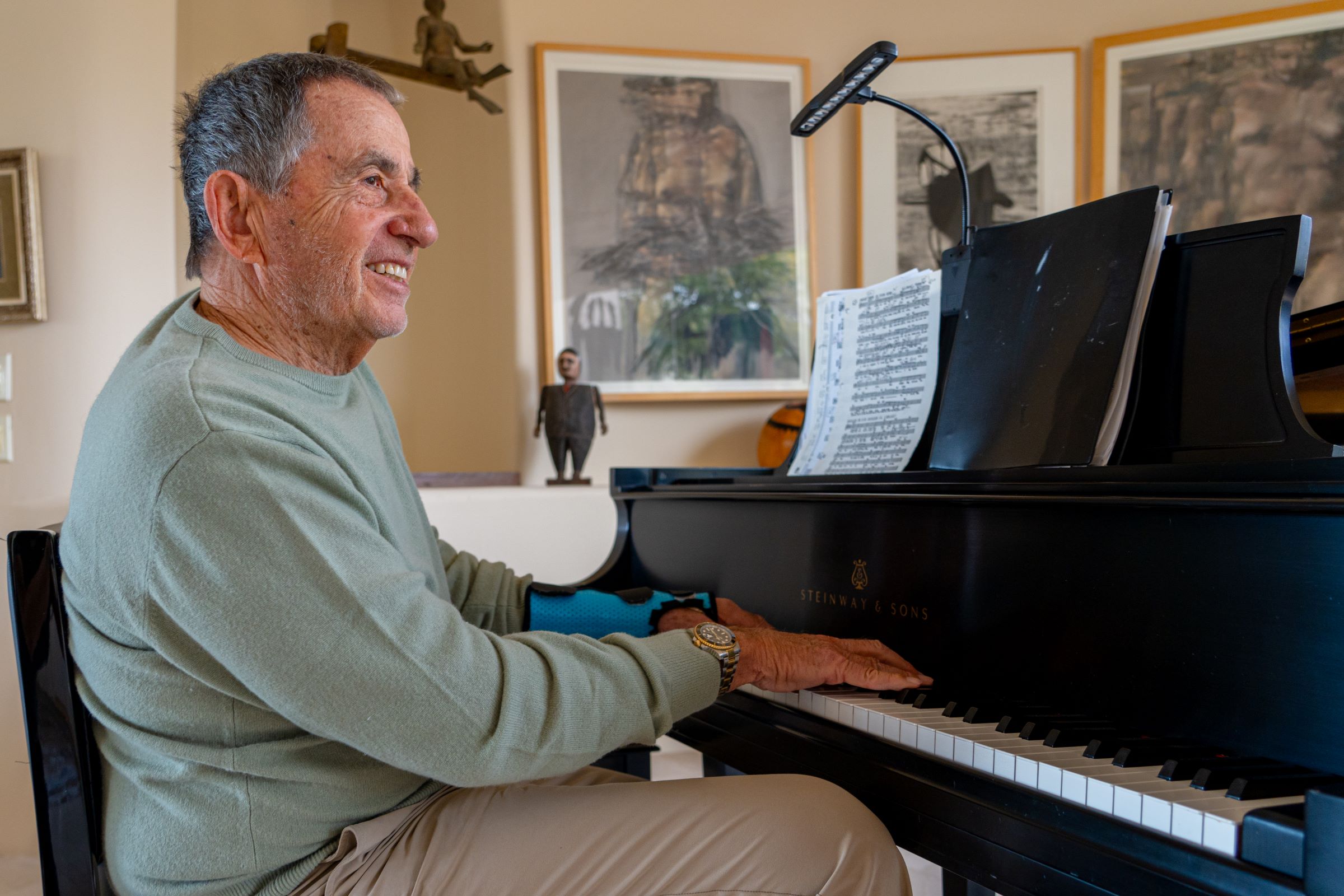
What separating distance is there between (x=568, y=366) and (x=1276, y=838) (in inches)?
112

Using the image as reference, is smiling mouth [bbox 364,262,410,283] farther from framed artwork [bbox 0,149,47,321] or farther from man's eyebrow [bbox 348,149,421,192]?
framed artwork [bbox 0,149,47,321]

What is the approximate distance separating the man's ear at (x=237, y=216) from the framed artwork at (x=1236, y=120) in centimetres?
316

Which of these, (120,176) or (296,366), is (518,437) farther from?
(296,366)

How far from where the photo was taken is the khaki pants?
1095 mm

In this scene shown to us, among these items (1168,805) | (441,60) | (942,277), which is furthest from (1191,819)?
(441,60)

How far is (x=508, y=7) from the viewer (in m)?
3.64

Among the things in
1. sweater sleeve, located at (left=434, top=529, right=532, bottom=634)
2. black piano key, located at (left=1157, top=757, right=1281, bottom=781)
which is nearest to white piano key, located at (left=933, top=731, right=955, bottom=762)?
black piano key, located at (left=1157, top=757, right=1281, bottom=781)

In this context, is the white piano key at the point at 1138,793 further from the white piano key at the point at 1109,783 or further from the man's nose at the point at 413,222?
the man's nose at the point at 413,222

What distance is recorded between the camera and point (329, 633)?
37.2 inches

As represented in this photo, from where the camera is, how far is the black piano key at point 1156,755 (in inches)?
36.0

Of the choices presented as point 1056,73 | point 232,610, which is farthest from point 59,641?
point 1056,73

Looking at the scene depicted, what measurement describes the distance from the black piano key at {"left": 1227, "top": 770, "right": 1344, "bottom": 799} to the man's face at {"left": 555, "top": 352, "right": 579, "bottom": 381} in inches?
109

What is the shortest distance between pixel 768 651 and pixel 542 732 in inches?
13.4

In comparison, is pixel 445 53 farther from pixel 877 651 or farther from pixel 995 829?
pixel 995 829
